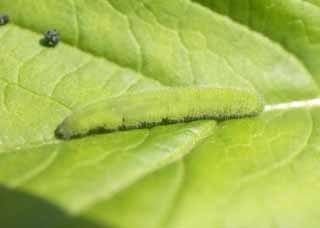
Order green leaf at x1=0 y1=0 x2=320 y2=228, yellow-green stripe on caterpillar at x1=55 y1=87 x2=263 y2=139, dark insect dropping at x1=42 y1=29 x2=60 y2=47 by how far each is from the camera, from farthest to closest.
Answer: dark insect dropping at x1=42 y1=29 x2=60 y2=47 → yellow-green stripe on caterpillar at x1=55 y1=87 x2=263 y2=139 → green leaf at x1=0 y1=0 x2=320 y2=228

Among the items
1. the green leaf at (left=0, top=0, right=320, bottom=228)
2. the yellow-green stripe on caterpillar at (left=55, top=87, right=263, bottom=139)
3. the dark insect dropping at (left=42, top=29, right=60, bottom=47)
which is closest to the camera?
the green leaf at (left=0, top=0, right=320, bottom=228)

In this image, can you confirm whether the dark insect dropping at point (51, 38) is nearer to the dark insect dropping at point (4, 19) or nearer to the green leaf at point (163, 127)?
the green leaf at point (163, 127)

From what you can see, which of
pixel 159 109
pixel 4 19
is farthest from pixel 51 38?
pixel 159 109

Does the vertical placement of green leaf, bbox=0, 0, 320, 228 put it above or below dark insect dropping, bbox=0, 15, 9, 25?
below

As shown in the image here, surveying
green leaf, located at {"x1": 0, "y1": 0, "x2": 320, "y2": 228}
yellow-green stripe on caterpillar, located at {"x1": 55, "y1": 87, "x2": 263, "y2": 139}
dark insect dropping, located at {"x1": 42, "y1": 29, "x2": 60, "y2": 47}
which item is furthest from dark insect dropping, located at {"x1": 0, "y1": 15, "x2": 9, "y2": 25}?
yellow-green stripe on caterpillar, located at {"x1": 55, "y1": 87, "x2": 263, "y2": 139}

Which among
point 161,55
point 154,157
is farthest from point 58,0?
point 154,157

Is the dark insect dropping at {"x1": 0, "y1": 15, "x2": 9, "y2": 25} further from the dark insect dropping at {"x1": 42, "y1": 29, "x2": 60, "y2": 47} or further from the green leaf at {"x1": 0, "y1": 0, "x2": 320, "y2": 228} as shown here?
the dark insect dropping at {"x1": 42, "y1": 29, "x2": 60, "y2": 47}

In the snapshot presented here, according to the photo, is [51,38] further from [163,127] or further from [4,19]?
[163,127]

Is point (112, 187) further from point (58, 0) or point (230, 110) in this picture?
point (58, 0)
